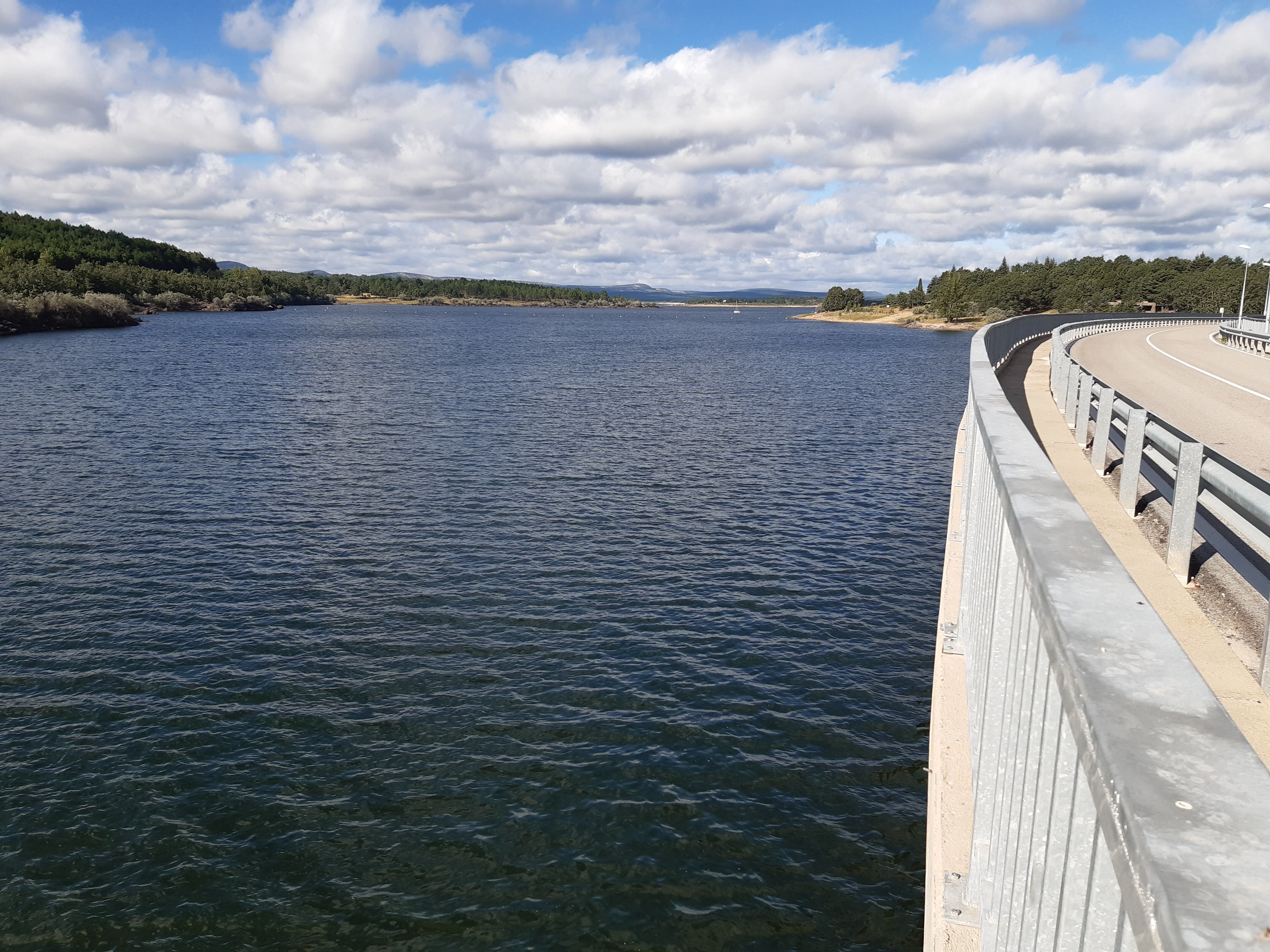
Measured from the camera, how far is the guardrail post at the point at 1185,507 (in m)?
8.27

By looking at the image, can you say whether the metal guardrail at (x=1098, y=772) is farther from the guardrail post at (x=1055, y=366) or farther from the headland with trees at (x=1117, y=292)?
the headland with trees at (x=1117, y=292)

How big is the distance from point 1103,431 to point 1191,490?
5700 millimetres

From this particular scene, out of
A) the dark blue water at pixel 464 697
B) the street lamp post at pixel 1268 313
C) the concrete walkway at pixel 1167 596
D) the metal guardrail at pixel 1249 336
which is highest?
Result: the street lamp post at pixel 1268 313

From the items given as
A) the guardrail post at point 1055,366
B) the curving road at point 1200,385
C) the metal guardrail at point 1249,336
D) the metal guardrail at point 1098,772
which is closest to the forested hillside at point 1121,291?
the metal guardrail at point 1249,336

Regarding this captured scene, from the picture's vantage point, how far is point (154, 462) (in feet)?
98.1

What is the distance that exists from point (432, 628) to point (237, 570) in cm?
566

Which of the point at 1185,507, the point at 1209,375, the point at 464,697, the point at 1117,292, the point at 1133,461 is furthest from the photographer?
the point at 1117,292

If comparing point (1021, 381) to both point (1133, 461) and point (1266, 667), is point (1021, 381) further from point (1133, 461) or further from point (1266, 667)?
point (1266, 667)

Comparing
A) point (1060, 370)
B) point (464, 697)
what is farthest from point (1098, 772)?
point (1060, 370)

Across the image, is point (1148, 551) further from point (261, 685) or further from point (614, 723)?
point (261, 685)

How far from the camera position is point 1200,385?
89.0ft

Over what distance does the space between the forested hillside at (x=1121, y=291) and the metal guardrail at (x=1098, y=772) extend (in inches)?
6033

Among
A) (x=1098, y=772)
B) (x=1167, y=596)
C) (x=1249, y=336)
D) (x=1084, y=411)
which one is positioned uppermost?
(x=1249, y=336)

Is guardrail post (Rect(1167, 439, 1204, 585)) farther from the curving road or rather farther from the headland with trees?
the headland with trees
